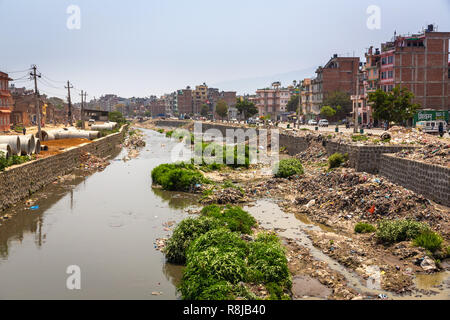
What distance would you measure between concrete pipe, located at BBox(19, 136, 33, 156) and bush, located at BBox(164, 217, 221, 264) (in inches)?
667

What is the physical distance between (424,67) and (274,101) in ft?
244

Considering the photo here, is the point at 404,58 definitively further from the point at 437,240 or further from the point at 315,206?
the point at 437,240

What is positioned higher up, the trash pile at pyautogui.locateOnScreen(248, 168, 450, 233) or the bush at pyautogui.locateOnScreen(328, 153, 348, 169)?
the bush at pyautogui.locateOnScreen(328, 153, 348, 169)

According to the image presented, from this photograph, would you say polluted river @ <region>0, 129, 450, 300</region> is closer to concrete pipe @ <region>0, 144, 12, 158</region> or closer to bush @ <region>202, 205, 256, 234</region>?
bush @ <region>202, 205, 256, 234</region>

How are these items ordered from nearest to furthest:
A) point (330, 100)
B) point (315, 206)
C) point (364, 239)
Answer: point (364, 239)
point (315, 206)
point (330, 100)

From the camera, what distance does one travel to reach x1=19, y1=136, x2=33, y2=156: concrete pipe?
86.8 feet

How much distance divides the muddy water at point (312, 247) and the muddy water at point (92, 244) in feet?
11.2

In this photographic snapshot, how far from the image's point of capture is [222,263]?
10039mm

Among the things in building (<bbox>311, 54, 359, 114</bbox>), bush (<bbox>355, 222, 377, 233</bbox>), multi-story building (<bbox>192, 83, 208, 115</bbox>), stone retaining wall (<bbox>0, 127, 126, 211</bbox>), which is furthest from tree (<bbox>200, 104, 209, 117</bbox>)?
bush (<bbox>355, 222, 377, 233</bbox>)

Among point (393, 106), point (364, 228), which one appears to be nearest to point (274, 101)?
point (393, 106)
